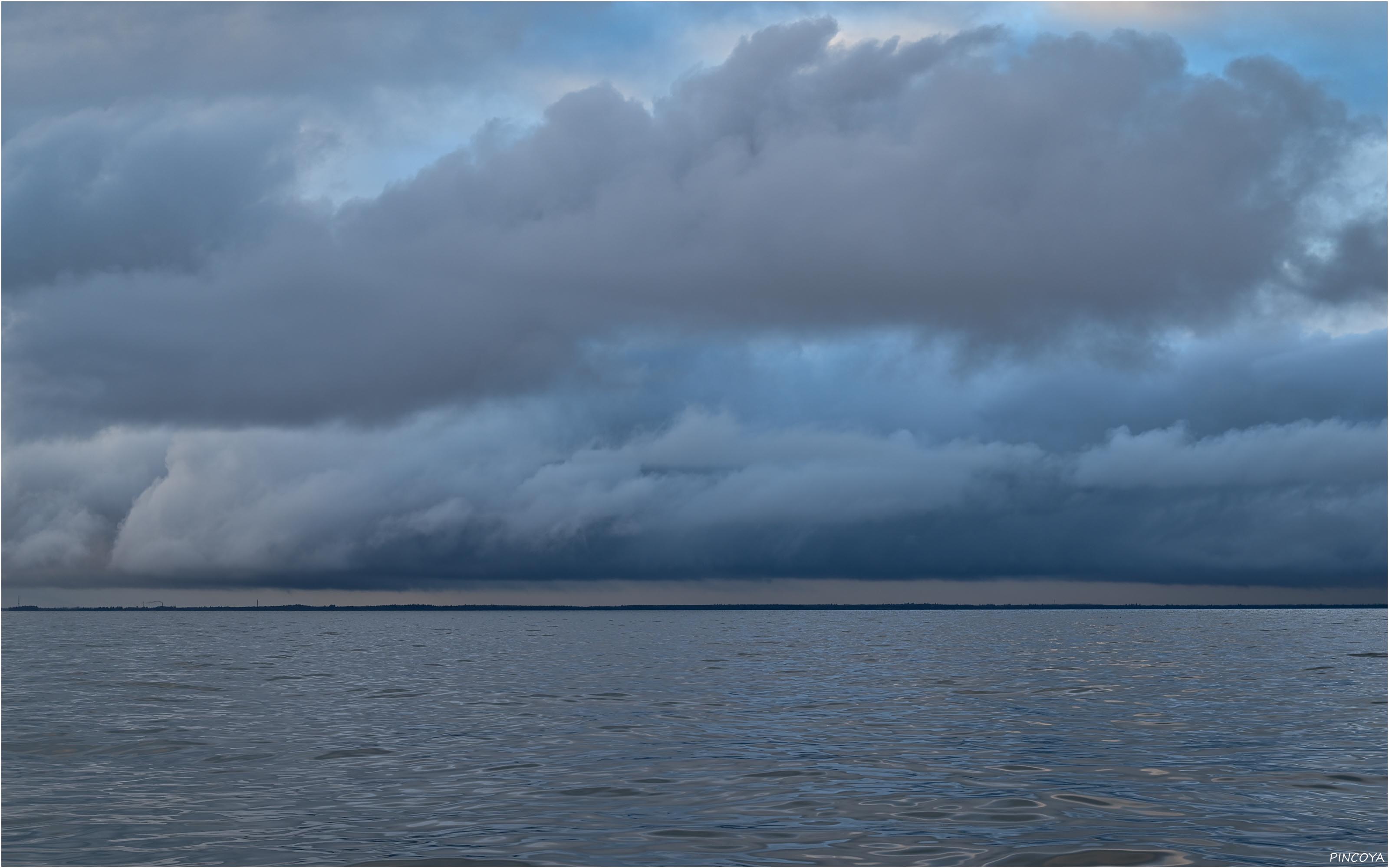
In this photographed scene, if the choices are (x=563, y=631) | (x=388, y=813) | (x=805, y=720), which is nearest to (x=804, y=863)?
(x=388, y=813)

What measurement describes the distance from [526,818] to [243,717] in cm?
2348

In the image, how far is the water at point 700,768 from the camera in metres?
21.8

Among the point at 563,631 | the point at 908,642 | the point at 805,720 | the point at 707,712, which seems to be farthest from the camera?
A: the point at 563,631

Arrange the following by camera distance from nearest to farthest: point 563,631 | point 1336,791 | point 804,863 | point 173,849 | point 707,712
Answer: point 804,863, point 173,849, point 1336,791, point 707,712, point 563,631

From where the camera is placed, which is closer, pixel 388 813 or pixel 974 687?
pixel 388 813

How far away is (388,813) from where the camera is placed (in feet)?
80.7

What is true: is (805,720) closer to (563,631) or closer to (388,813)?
(388,813)

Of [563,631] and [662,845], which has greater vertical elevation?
[662,845]

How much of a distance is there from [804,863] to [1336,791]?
14.6 m

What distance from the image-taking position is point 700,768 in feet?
99.5

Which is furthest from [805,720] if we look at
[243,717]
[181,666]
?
[181,666]

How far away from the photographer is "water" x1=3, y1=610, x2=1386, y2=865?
2175 cm

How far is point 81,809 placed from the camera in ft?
83.4

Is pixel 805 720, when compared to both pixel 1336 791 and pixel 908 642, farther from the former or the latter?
pixel 908 642
